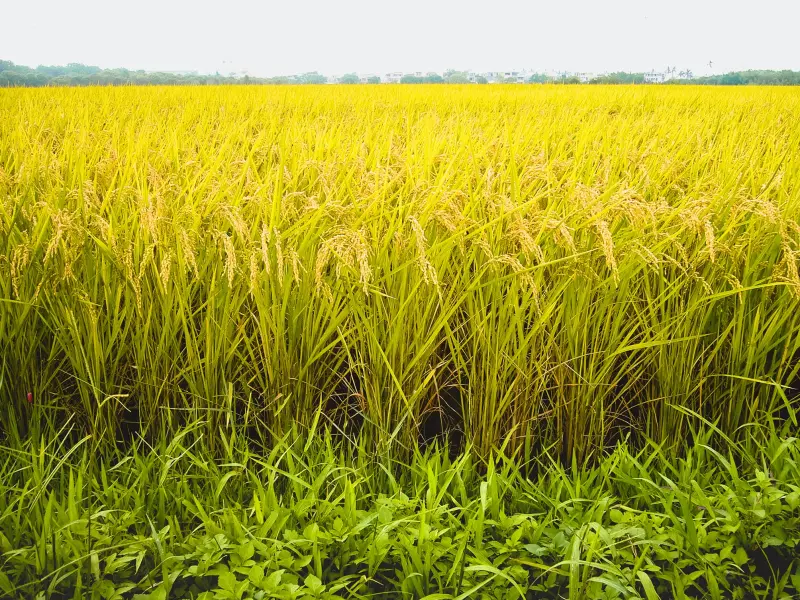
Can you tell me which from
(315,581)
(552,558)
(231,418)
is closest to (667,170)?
(552,558)

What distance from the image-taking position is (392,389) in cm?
157

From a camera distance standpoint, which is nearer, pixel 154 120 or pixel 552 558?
pixel 552 558

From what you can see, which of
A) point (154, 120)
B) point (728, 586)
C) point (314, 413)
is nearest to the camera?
point (728, 586)

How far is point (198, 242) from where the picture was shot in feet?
5.52

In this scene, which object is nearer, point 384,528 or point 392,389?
point 384,528

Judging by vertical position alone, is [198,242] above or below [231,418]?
above

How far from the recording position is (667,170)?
2361 mm

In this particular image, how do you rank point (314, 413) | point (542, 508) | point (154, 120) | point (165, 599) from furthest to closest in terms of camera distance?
point (154, 120)
point (314, 413)
point (542, 508)
point (165, 599)

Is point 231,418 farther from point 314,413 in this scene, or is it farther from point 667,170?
point 667,170

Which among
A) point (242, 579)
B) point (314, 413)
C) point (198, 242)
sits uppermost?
point (198, 242)

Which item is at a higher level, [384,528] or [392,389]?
[392,389]

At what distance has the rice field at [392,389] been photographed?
4.20 feet

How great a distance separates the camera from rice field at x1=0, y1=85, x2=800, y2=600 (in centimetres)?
128

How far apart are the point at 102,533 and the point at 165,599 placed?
9.9 inches
